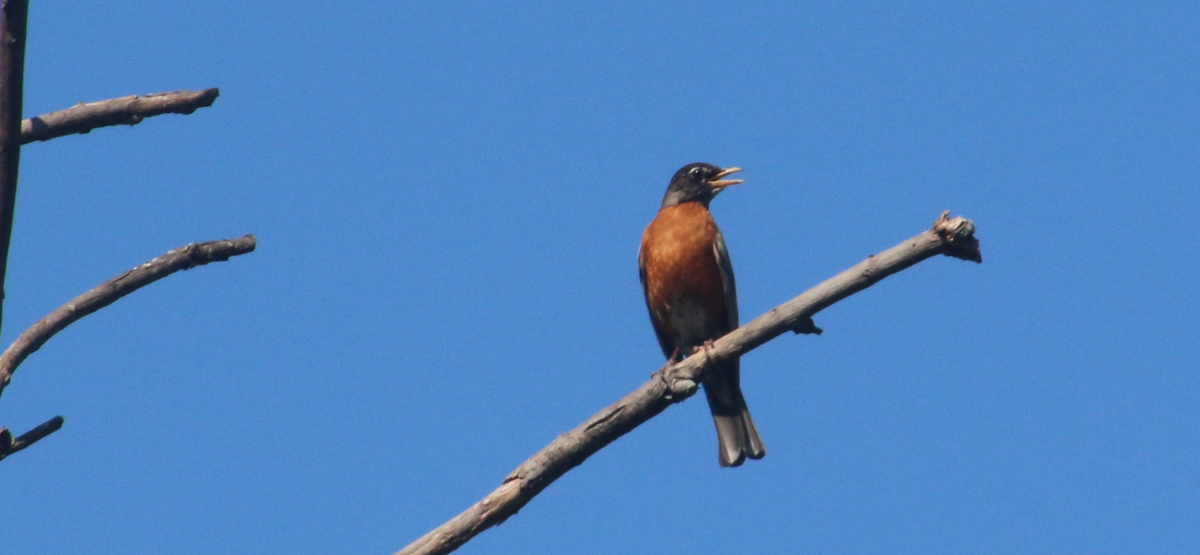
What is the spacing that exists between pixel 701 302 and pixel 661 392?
3.55m

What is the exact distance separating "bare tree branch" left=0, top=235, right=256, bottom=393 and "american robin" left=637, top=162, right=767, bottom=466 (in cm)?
524

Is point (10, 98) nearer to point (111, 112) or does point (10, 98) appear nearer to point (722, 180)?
point (111, 112)

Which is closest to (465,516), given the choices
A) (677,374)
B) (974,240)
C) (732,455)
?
(677,374)

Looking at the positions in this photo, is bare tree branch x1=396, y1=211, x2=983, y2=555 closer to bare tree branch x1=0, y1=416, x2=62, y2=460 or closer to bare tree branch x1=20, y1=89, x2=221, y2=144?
bare tree branch x1=0, y1=416, x2=62, y2=460

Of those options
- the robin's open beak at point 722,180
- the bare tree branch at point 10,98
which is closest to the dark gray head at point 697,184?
the robin's open beak at point 722,180

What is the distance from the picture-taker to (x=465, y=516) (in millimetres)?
5012

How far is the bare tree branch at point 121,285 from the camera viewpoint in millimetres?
4148

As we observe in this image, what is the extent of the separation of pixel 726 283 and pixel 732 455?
1427mm

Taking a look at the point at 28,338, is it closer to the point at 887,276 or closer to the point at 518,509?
the point at 518,509

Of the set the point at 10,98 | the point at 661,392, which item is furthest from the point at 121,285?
the point at 661,392

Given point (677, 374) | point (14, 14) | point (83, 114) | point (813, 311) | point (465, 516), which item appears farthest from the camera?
point (677, 374)

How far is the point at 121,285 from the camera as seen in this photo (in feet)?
14.0

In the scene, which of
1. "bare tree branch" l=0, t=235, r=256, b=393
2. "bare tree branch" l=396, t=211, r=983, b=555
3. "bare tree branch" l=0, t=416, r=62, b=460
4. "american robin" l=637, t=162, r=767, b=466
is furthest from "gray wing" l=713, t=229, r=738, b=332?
"bare tree branch" l=0, t=416, r=62, b=460

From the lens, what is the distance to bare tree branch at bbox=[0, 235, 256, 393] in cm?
415
